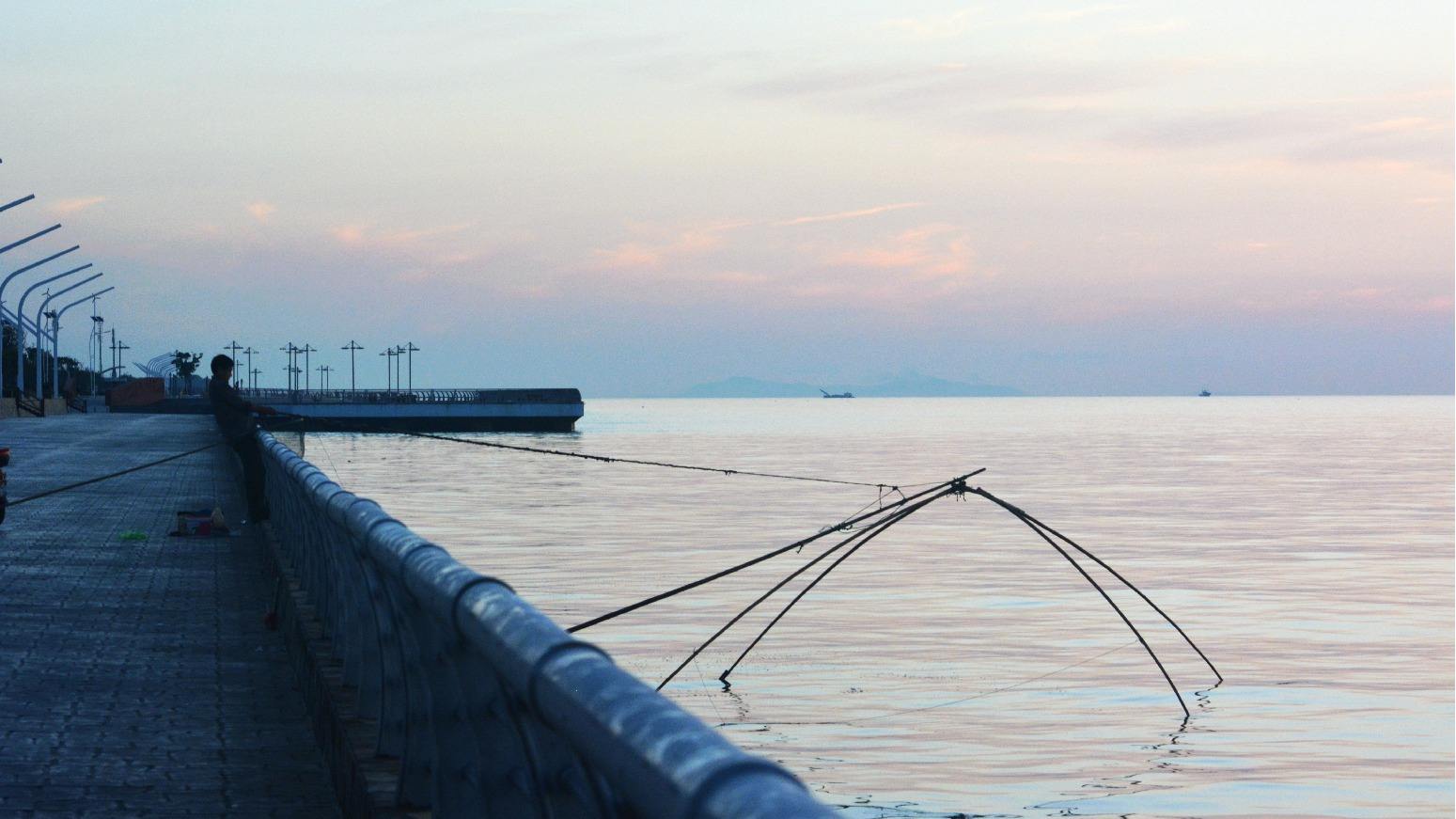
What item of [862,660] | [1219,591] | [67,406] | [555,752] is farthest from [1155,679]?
[67,406]

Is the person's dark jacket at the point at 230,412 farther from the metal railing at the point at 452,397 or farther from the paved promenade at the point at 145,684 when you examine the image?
the metal railing at the point at 452,397

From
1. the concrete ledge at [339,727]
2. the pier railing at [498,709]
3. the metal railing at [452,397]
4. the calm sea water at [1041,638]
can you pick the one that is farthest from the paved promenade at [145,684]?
the metal railing at [452,397]

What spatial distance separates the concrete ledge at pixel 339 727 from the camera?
18.8 ft

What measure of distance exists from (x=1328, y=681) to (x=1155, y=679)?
1.96 m

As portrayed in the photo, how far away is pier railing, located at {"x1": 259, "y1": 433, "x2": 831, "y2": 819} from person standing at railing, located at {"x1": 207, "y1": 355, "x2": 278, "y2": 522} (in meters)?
9.57

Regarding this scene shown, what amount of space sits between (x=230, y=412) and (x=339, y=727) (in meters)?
11.7

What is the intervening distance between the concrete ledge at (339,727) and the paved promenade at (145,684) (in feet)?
0.32

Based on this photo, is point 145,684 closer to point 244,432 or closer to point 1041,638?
point 244,432

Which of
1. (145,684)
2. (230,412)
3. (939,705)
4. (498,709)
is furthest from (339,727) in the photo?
(230,412)

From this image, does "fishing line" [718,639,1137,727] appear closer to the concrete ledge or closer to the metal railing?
the concrete ledge

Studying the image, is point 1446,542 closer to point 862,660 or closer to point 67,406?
point 862,660

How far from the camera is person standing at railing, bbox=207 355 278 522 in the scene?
17141mm

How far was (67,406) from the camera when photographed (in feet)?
331

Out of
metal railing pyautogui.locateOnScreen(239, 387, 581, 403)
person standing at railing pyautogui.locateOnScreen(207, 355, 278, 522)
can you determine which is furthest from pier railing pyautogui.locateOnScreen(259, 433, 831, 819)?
metal railing pyautogui.locateOnScreen(239, 387, 581, 403)
